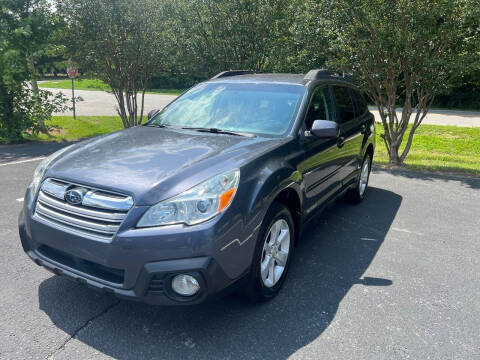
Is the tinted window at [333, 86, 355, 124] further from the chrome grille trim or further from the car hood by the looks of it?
the chrome grille trim

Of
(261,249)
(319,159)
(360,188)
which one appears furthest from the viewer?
(360,188)

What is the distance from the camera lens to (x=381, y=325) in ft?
9.51

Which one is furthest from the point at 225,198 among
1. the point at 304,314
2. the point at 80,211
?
the point at 304,314

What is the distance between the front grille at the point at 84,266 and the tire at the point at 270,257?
0.89 meters

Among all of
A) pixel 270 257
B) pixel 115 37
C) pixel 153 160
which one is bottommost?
pixel 270 257

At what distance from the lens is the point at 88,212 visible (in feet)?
8.27

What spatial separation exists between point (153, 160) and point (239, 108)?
1301 millimetres

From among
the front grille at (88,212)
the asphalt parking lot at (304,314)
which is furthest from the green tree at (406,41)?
the front grille at (88,212)

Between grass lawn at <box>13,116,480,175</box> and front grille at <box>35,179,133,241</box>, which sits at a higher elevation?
front grille at <box>35,179,133,241</box>

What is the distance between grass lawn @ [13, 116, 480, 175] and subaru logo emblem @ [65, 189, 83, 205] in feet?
25.4

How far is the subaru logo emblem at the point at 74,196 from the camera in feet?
8.49

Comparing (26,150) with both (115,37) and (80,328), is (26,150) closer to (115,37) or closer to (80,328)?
(115,37)

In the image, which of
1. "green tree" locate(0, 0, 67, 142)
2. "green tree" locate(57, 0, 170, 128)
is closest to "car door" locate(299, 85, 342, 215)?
"green tree" locate(57, 0, 170, 128)

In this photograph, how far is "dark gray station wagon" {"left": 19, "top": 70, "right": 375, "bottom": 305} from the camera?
240cm
